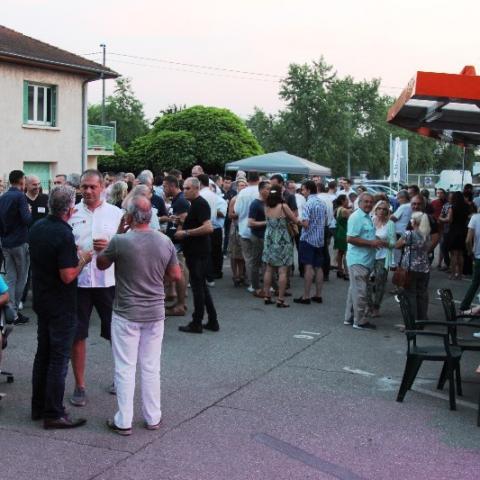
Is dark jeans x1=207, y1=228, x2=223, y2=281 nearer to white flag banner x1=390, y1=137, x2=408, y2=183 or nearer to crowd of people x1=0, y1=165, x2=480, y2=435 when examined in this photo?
crowd of people x1=0, y1=165, x2=480, y2=435

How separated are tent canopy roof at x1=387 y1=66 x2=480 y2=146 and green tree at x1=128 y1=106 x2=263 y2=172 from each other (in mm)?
28936

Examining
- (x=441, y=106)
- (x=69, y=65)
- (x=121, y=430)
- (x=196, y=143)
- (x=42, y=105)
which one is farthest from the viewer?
(x=196, y=143)

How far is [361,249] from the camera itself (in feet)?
30.8

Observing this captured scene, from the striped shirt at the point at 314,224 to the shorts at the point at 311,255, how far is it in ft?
0.20

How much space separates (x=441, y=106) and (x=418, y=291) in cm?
237

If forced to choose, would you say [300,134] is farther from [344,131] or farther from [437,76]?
[437,76]

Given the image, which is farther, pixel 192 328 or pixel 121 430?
pixel 192 328

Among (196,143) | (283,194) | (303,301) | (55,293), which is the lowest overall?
(303,301)

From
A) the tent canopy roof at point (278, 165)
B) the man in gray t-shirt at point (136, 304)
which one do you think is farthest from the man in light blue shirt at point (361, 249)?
the tent canopy roof at point (278, 165)

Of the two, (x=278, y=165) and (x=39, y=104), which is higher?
(x=39, y=104)

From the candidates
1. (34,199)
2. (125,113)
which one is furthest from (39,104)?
(125,113)

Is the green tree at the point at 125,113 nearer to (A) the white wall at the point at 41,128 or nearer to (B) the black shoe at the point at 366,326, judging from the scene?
(A) the white wall at the point at 41,128

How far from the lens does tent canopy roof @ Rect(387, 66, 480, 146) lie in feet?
25.2

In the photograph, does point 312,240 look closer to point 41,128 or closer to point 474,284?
point 474,284
